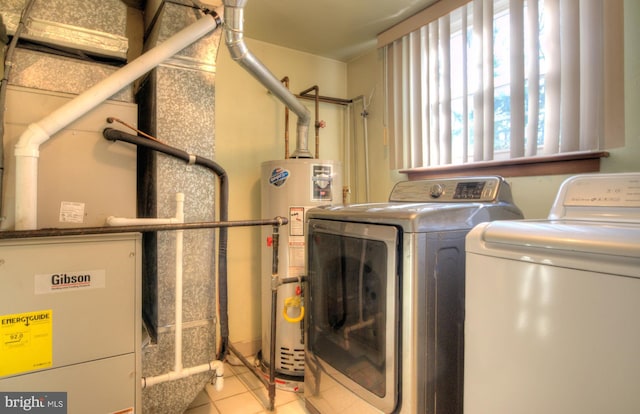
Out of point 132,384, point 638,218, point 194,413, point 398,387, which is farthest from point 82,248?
point 638,218

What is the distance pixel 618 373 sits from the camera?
0.74m

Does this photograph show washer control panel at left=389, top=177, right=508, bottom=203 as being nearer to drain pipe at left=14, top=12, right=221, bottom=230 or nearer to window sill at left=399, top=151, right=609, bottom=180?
window sill at left=399, top=151, right=609, bottom=180

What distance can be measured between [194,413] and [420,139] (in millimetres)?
2174

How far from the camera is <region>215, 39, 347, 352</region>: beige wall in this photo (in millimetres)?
2475

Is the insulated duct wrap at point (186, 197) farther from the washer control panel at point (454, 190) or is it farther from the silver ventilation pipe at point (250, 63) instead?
the washer control panel at point (454, 190)

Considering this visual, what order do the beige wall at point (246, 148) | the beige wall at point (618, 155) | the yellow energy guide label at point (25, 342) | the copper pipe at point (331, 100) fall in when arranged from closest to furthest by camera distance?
the yellow energy guide label at point (25, 342)
the beige wall at point (618, 155)
the beige wall at point (246, 148)
the copper pipe at point (331, 100)

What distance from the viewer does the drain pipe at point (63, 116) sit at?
1.30 meters

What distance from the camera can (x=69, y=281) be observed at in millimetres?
1241

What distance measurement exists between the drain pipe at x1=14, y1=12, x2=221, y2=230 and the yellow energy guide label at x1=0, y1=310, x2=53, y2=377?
361 mm

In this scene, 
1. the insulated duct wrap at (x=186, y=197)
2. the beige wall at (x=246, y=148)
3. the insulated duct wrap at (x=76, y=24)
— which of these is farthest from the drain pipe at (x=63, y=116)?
the beige wall at (x=246, y=148)

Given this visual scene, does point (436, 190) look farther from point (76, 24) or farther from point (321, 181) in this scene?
point (76, 24)

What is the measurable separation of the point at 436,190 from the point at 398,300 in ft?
2.47

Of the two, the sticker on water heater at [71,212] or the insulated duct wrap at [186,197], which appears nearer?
the sticker on water heater at [71,212]

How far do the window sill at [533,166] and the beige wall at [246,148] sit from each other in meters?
1.27
